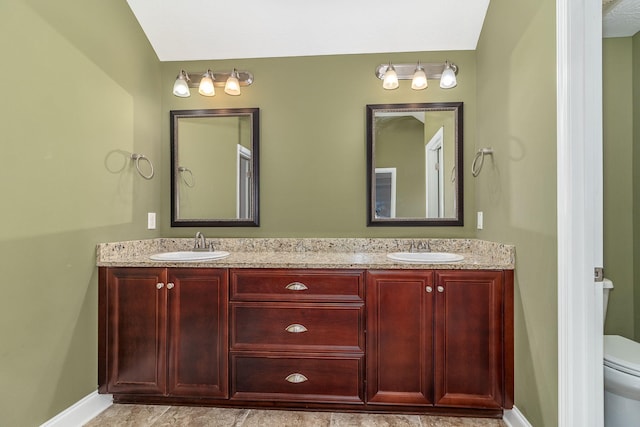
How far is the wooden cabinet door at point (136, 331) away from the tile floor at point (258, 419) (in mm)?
128

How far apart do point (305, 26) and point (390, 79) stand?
2.28 ft

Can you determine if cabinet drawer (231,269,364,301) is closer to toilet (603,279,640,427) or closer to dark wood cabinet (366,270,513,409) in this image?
dark wood cabinet (366,270,513,409)

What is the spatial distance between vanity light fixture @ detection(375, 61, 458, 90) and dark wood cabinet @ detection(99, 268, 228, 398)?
5.56 ft

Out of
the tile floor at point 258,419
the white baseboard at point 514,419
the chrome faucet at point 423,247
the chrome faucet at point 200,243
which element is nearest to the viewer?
the white baseboard at point 514,419

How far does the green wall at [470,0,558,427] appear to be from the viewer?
1.42 metres

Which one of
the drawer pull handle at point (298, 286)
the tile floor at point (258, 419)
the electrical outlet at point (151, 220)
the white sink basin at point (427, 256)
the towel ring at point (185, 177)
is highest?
the towel ring at point (185, 177)

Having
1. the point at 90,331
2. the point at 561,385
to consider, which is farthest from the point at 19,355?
the point at 561,385

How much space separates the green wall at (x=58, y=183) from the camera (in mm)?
1415

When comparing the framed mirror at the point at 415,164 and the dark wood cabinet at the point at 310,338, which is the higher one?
the framed mirror at the point at 415,164

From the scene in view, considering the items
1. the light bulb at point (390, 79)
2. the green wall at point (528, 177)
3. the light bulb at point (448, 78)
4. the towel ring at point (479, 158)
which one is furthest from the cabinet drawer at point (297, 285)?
the light bulb at point (448, 78)

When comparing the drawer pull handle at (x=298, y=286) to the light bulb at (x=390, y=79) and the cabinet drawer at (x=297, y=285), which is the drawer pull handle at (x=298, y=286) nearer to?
the cabinet drawer at (x=297, y=285)

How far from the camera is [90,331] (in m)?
1.83

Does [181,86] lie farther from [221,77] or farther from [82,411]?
[82,411]

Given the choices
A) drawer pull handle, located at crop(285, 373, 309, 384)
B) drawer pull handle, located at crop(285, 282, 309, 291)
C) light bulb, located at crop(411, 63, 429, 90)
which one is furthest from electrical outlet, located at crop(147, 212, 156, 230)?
light bulb, located at crop(411, 63, 429, 90)
